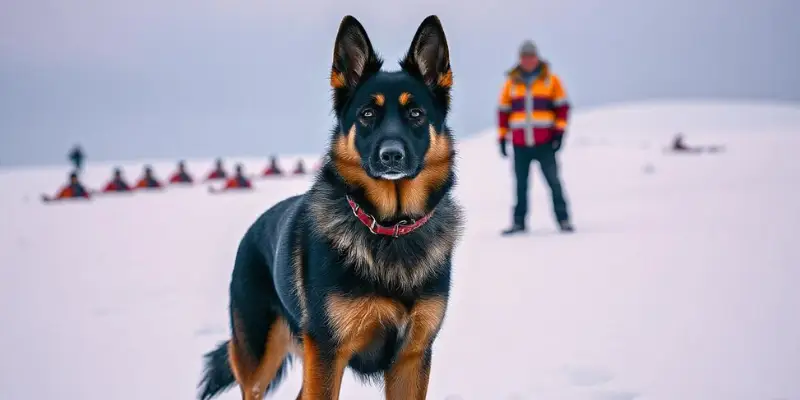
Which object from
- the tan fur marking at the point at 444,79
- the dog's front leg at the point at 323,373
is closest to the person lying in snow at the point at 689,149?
the tan fur marking at the point at 444,79

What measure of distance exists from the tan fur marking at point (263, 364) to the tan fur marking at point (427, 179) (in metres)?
0.78

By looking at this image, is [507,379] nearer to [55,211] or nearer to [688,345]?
[688,345]

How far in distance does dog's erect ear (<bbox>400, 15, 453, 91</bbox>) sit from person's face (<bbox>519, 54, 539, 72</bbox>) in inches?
216

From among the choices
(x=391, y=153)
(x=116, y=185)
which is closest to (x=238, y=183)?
(x=116, y=185)

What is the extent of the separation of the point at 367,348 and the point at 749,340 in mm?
2634

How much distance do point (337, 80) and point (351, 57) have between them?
0.12 m

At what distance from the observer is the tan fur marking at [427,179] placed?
2.78 metres

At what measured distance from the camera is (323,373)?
8.06ft

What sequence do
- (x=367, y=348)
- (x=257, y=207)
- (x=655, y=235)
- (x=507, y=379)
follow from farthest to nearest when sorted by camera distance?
(x=257, y=207) → (x=655, y=235) → (x=507, y=379) → (x=367, y=348)

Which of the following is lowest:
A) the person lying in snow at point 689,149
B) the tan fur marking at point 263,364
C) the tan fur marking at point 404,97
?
the person lying in snow at point 689,149

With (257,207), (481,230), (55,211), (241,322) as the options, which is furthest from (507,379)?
(55,211)

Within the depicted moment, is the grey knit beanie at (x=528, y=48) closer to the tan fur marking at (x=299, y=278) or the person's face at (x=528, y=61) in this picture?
the person's face at (x=528, y=61)

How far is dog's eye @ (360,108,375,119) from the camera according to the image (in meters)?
2.77

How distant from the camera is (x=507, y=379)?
359 cm
